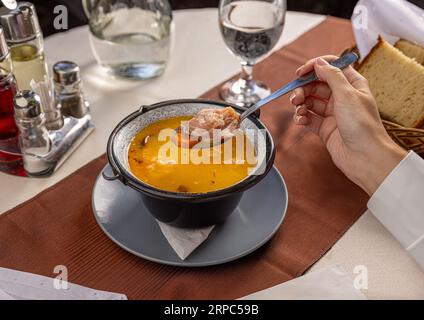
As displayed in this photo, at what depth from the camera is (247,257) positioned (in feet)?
3.50

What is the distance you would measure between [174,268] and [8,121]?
0.54 m

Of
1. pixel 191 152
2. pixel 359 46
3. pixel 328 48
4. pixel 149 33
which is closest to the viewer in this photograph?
pixel 191 152

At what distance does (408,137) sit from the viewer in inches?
47.0

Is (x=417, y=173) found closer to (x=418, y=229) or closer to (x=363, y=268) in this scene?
(x=418, y=229)

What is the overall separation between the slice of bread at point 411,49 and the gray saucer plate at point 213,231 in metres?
0.53

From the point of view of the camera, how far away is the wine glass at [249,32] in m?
1.49

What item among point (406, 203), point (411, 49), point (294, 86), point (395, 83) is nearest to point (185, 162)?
point (294, 86)

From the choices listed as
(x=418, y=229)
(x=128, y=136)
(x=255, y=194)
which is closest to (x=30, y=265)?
(x=128, y=136)

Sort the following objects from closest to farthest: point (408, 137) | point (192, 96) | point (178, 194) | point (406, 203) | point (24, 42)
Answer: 1. point (178, 194)
2. point (406, 203)
3. point (408, 137)
4. point (24, 42)
5. point (192, 96)

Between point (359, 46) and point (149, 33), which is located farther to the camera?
point (149, 33)

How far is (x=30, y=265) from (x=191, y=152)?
14.7 inches

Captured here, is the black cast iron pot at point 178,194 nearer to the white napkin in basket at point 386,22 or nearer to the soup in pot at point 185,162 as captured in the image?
the soup in pot at point 185,162

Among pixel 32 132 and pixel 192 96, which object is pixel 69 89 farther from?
pixel 192 96

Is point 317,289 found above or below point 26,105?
below
